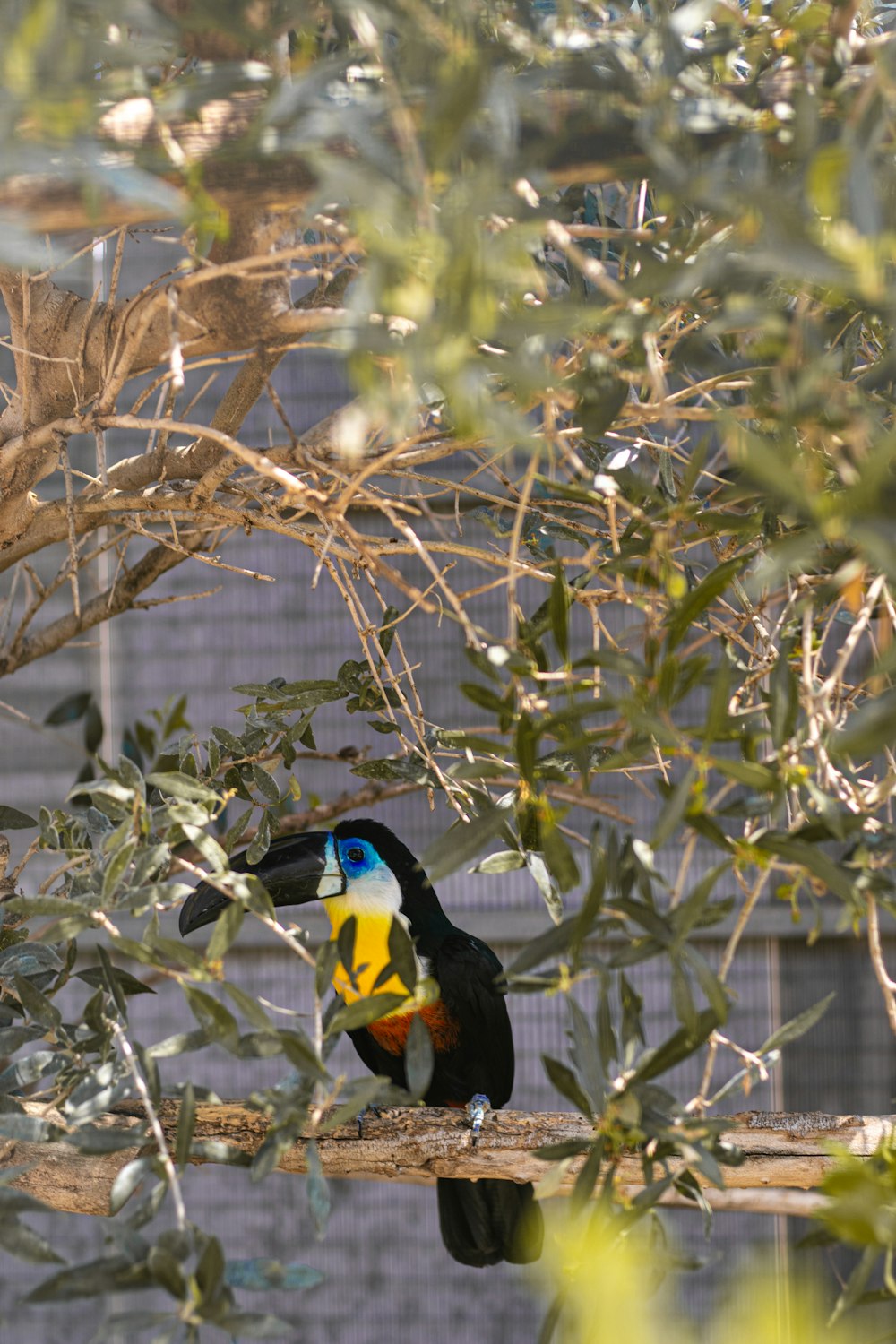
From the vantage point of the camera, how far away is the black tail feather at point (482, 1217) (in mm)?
1483

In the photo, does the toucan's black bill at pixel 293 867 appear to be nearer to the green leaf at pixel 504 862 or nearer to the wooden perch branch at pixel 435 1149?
the wooden perch branch at pixel 435 1149

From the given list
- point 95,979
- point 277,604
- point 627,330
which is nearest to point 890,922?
point 277,604

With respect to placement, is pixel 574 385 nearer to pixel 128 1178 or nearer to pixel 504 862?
pixel 504 862

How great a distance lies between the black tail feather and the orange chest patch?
0.58 feet

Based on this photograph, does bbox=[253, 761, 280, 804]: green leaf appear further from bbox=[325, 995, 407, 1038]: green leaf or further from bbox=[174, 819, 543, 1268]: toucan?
bbox=[325, 995, 407, 1038]: green leaf

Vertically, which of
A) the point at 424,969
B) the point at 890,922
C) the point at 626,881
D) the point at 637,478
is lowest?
the point at 890,922

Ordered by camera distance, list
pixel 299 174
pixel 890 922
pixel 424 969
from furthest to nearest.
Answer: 1. pixel 890 922
2. pixel 424 969
3. pixel 299 174

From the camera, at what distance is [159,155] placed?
0.63 meters

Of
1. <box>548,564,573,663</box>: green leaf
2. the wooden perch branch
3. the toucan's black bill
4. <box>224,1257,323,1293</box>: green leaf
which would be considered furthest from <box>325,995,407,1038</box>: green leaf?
the toucan's black bill

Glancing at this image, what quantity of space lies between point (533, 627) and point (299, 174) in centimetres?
35

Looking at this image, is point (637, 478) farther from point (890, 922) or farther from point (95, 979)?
point (890, 922)

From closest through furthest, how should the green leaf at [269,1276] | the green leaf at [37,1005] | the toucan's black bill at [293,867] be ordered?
the green leaf at [269,1276]
the green leaf at [37,1005]
the toucan's black bill at [293,867]

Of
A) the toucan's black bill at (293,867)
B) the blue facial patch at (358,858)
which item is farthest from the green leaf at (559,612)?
the blue facial patch at (358,858)

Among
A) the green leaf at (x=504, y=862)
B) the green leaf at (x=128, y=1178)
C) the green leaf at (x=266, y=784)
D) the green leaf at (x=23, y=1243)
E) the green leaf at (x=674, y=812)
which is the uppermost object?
the green leaf at (x=674, y=812)
